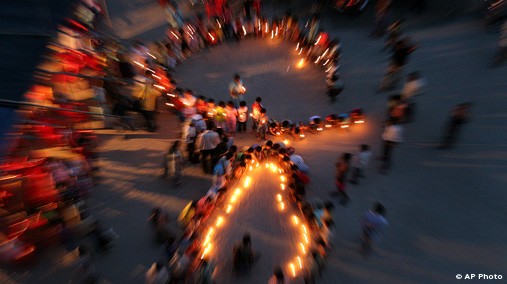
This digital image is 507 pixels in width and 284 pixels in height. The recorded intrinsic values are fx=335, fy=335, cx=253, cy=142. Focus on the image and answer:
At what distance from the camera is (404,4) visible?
13.6 meters

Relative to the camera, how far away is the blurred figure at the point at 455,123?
7.62m

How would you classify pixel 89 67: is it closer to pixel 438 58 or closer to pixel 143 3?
pixel 143 3

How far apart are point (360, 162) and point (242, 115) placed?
12.1ft

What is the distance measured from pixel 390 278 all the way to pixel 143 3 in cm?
1584

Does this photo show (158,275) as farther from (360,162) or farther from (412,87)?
(412,87)

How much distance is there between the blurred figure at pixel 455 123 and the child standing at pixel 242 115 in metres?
5.21

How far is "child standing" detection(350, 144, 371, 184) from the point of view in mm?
7438

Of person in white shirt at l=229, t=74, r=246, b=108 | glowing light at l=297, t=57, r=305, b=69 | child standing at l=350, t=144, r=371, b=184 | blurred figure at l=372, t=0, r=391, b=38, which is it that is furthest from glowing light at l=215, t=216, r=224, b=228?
blurred figure at l=372, t=0, r=391, b=38

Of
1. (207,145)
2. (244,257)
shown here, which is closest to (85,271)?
(244,257)

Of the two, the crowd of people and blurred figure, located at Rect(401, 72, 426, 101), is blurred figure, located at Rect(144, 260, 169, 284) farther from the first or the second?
blurred figure, located at Rect(401, 72, 426, 101)

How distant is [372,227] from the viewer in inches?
235

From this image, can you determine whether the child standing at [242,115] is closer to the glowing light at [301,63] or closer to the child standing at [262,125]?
the child standing at [262,125]

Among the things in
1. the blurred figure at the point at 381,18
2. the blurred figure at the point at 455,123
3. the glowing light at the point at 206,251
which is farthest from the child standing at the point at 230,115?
the blurred figure at the point at 381,18

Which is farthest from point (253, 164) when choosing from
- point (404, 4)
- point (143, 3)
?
point (143, 3)
